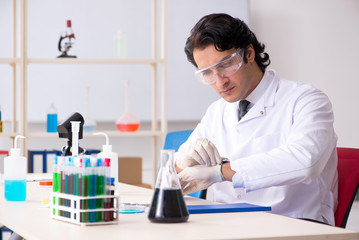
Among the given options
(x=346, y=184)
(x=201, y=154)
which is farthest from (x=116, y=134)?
(x=346, y=184)

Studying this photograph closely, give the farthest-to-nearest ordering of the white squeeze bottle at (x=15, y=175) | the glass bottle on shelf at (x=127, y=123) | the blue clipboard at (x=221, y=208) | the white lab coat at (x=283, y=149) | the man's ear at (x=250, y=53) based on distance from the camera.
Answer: the glass bottle on shelf at (x=127, y=123)
the man's ear at (x=250, y=53)
the white lab coat at (x=283, y=149)
the white squeeze bottle at (x=15, y=175)
the blue clipboard at (x=221, y=208)

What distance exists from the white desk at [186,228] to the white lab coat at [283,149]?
0.29 m

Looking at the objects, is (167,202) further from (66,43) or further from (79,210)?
(66,43)

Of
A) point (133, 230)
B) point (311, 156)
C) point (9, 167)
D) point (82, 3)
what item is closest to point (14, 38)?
point (82, 3)

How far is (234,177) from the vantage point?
1520mm

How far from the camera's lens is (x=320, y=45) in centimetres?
373

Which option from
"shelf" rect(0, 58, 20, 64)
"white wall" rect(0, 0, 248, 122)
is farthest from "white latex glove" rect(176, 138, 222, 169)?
"white wall" rect(0, 0, 248, 122)

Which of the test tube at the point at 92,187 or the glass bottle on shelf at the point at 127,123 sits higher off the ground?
the glass bottle on shelf at the point at 127,123

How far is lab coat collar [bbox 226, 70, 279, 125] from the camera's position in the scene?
73.9 inches

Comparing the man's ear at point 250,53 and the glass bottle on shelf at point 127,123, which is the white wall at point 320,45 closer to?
the glass bottle on shelf at point 127,123

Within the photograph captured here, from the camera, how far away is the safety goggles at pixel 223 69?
1.81m

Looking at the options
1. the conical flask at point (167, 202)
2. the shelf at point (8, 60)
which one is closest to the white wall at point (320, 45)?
→ the shelf at point (8, 60)

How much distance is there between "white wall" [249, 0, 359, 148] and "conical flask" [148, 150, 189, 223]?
266cm

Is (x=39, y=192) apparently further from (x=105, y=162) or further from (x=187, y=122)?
(x=187, y=122)
